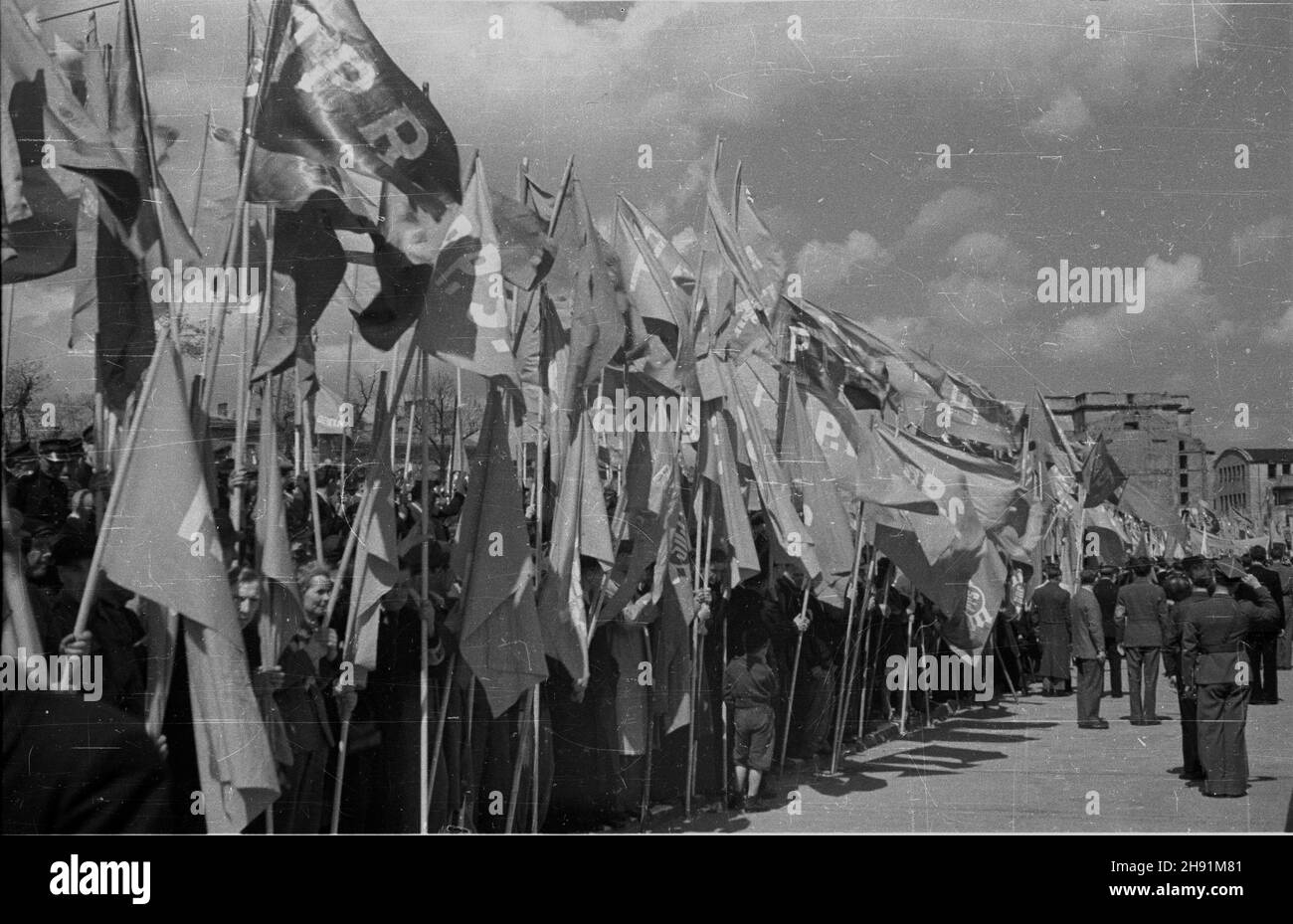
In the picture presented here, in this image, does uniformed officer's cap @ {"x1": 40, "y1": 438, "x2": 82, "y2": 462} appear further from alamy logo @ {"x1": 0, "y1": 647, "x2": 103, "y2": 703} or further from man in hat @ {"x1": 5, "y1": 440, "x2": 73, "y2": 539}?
alamy logo @ {"x1": 0, "y1": 647, "x2": 103, "y2": 703}

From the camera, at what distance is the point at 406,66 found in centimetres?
604

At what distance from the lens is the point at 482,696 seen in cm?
627

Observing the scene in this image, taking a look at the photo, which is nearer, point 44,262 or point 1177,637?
point 44,262

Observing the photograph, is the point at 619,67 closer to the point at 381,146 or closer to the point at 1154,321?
the point at 381,146

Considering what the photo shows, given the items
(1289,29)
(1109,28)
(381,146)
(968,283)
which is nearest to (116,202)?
(381,146)

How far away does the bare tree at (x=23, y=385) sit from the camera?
19.0 feet

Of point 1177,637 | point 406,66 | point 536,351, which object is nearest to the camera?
point 406,66

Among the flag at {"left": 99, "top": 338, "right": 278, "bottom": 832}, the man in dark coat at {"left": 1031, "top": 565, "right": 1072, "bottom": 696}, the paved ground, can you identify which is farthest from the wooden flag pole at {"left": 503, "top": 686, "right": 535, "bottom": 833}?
the man in dark coat at {"left": 1031, "top": 565, "right": 1072, "bottom": 696}

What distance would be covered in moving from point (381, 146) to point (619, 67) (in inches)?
41.3

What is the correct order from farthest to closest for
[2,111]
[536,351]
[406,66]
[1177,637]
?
[1177,637]
[536,351]
[406,66]
[2,111]

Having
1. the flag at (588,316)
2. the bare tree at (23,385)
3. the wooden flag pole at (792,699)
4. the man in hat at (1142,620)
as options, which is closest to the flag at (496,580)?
the flag at (588,316)

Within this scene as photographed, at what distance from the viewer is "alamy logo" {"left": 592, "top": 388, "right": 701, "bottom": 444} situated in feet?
22.6
